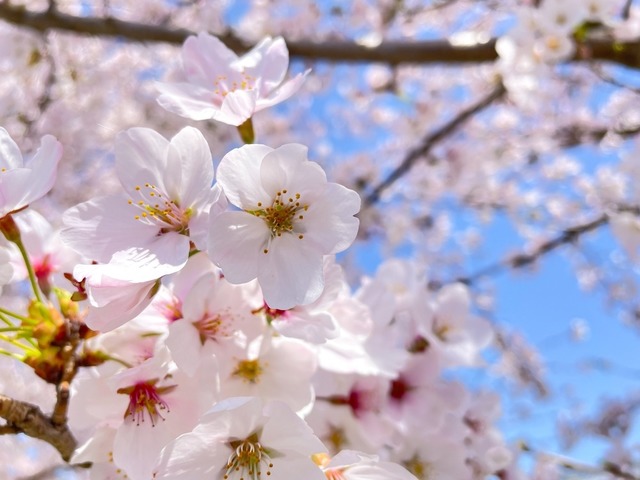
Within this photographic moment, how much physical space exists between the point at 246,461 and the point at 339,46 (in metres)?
2.29

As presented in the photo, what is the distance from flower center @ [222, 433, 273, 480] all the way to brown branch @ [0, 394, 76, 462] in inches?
11.9

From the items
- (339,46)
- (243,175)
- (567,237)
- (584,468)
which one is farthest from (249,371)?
(567,237)

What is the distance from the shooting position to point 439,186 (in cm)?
620

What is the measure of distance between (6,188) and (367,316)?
61 cm

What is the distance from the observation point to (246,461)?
0.74m

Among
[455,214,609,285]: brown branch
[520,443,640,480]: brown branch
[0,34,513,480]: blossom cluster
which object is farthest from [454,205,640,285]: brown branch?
[0,34,513,480]: blossom cluster

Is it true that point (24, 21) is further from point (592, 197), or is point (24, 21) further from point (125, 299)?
point (592, 197)

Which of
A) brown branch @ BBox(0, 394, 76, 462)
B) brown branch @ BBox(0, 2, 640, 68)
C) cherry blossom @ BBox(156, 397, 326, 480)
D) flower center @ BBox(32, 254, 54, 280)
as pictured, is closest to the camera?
cherry blossom @ BBox(156, 397, 326, 480)

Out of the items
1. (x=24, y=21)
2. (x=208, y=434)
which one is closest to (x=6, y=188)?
(x=208, y=434)

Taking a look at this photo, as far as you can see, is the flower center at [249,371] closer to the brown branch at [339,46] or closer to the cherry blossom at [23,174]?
the cherry blossom at [23,174]

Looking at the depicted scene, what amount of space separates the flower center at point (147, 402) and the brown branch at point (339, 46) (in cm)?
204

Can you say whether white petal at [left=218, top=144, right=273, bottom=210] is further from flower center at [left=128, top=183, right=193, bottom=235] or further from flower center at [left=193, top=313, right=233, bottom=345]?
flower center at [left=193, top=313, right=233, bottom=345]

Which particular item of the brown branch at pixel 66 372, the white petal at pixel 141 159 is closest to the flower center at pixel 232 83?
the white petal at pixel 141 159

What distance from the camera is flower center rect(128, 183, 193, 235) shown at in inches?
31.4
